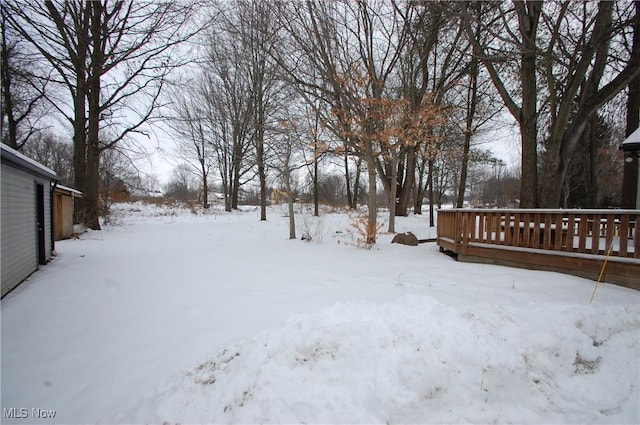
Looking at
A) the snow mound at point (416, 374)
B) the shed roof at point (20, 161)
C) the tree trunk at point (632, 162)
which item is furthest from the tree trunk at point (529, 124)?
the shed roof at point (20, 161)

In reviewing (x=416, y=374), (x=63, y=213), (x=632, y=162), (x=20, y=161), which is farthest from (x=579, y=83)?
(x=63, y=213)

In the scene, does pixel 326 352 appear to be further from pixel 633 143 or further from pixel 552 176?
pixel 552 176

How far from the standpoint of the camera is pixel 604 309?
10.6 ft

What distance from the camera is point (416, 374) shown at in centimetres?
223

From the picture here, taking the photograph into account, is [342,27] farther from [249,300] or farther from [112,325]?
[112,325]

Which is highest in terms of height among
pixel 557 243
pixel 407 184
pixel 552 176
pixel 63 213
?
pixel 407 184

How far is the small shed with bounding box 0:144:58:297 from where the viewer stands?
423cm

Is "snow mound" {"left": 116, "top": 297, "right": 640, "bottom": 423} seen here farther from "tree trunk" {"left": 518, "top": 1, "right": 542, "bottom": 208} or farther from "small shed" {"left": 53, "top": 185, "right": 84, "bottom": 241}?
"small shed" {"left": 53, "top": 185, "right": 84, "bottom": 241}

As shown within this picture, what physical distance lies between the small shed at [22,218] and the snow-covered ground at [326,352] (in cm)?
59

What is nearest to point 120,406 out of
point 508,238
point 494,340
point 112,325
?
point 112,325

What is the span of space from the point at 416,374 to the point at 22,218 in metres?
6.66

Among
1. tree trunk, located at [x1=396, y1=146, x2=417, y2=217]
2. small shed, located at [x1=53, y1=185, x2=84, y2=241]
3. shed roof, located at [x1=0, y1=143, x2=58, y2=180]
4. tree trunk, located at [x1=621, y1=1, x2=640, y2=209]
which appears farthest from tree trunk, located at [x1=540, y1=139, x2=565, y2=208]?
small shed, located at [x1=53, y1=185, x2=84, y2=241]

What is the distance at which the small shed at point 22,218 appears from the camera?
423 cm

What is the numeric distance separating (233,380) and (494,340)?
7.56 feet
